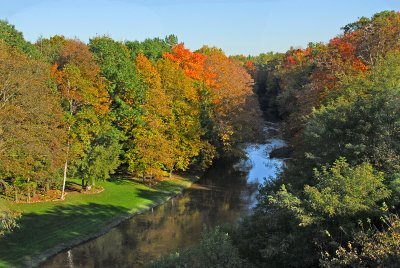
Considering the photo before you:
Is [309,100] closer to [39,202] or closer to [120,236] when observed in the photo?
[120,236]

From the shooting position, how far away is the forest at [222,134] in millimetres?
16578

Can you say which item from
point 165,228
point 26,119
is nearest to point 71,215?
point 165,228

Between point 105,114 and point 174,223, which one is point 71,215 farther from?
point 105,114

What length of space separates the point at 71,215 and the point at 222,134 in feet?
82.6

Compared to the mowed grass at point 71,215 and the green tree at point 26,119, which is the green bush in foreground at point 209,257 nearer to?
the mowed grass at point 71,215

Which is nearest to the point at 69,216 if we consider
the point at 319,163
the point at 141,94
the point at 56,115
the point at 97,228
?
the point at 97,228

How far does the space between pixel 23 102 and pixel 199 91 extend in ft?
98.8

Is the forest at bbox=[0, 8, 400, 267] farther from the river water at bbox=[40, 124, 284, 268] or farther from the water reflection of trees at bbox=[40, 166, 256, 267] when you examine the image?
the water reflection of trees at bbox=[40, 166, 256, 267]

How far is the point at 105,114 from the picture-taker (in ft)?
144

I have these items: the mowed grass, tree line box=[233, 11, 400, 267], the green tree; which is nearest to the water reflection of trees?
the mowed grass

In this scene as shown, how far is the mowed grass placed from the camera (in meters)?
29.5

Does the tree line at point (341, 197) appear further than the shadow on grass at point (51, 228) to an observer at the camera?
No

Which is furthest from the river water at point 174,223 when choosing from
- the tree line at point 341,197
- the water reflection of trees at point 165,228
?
the tree line at point 341,197

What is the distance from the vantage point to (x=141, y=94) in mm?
46938
